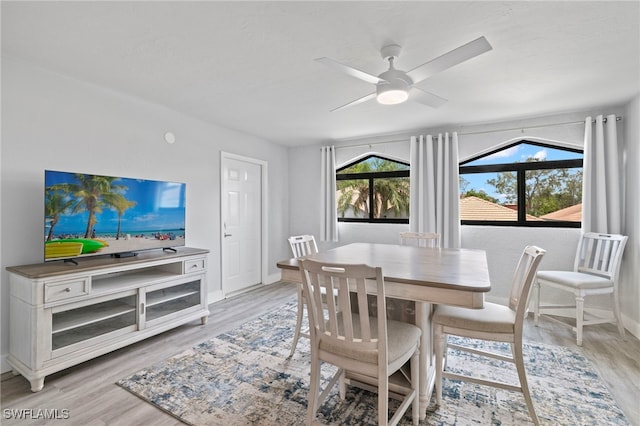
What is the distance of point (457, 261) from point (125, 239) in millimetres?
2863

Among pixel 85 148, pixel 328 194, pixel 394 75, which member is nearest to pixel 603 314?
pixel 394 75

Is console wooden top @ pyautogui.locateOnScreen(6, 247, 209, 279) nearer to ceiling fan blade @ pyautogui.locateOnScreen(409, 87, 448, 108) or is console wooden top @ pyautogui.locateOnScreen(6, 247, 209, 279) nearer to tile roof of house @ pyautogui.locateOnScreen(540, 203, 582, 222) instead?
ceiling fan blade @ pyautogui.locateOnScreen(409, 87, 448, 108)

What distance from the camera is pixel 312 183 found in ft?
17.3

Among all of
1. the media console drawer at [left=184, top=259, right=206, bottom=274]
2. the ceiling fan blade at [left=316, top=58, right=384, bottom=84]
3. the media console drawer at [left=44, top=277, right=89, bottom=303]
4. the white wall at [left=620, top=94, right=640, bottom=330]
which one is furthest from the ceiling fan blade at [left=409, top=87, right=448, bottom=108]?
the media console drawer at [left=44, top=277, right=89, bottom=303]

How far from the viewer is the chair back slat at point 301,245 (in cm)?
279

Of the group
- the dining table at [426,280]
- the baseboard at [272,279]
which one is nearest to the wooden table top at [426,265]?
the dining table at [426,280]

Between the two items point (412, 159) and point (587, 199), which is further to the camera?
point (412, 159)

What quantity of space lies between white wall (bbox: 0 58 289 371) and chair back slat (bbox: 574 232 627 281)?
438 centimetres

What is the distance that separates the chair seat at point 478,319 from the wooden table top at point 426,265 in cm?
27

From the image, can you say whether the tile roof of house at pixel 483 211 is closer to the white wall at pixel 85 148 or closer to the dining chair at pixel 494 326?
the dining chair at pixel 494 326

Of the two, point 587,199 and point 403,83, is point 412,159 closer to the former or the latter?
point 587,199

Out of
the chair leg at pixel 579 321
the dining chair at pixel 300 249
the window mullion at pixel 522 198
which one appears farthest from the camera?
the window mullion at pixel 522 198

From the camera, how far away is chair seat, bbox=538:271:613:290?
9.26 ft

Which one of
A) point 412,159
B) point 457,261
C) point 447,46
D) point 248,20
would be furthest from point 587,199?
point 248,20
